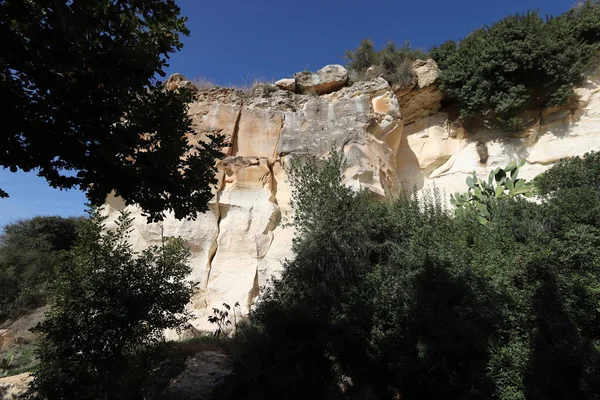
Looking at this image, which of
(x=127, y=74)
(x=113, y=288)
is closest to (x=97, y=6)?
(x=127, y=74)

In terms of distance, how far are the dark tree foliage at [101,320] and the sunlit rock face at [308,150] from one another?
3957 millimetres

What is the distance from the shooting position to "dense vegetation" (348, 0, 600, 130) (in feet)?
35.1

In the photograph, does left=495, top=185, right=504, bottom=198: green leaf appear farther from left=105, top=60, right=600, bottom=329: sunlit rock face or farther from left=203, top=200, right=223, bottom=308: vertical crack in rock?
left=203, top=200, right=223, bottom=308: vertical crack in rock

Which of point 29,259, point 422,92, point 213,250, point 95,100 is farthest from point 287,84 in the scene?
point 29,259

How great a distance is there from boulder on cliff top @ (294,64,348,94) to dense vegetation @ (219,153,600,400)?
6.10m

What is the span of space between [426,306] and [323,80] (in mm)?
10045

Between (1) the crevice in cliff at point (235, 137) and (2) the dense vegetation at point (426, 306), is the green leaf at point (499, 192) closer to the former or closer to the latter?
(2) the dense vegetation at point (426, 306)

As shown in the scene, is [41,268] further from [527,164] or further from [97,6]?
[527,164]

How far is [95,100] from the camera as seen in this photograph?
3.25m

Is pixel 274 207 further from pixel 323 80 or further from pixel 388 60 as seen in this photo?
pixel 388 60

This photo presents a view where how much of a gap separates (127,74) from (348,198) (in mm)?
4728

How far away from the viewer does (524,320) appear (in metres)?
4.45

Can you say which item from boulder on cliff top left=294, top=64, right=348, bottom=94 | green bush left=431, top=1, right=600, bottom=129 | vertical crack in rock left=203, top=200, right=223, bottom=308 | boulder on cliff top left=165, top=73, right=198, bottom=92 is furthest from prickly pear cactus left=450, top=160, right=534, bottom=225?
boulder on cliff top left=165, top=73, right=198, bottom=92

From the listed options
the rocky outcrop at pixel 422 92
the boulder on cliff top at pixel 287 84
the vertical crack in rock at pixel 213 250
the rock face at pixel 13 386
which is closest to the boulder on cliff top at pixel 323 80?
the boulder on cliff top at pixel 287 84
